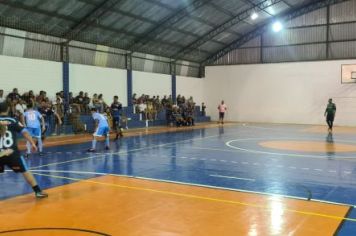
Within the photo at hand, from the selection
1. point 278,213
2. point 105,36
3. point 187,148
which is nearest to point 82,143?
point 187,148

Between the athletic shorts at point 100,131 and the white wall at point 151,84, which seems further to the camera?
the white wall at point 151,84

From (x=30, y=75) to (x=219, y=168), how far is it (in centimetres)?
1415

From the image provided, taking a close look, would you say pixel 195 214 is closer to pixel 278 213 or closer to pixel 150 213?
pixel 150 213

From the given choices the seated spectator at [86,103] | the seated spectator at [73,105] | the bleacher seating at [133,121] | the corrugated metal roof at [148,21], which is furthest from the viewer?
the seated spectator at [86,103]

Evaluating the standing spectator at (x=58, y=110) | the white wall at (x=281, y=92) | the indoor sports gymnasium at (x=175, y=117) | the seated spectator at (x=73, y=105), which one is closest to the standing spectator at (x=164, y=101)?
the indoor sports gymnasium at (x=175, y=117)

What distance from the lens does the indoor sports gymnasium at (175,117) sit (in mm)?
6539

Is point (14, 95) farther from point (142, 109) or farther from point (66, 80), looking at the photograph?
point (142, 109)

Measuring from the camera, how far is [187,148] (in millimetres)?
15438

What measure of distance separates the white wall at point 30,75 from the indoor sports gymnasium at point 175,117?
0.06 m

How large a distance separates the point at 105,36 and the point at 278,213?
21466 millimetres

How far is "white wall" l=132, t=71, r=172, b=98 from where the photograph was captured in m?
29.5

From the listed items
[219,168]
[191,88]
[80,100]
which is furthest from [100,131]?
[191,88]

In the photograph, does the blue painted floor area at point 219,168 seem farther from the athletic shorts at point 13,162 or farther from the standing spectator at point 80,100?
the standing spectator at point 80,100

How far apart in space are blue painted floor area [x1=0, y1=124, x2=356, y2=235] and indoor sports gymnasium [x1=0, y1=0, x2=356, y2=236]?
0.06 m
